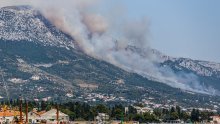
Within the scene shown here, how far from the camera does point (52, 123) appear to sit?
196 m

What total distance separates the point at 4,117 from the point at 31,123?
7.54 m

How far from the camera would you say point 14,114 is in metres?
198

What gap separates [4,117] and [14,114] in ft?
21.4

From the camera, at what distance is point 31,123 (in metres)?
191

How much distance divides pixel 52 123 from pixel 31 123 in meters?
7.13

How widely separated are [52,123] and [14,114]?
11.2m

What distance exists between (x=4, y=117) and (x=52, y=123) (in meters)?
13.2

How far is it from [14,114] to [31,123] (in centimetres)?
928

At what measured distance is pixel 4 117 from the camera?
191750 millimetres
